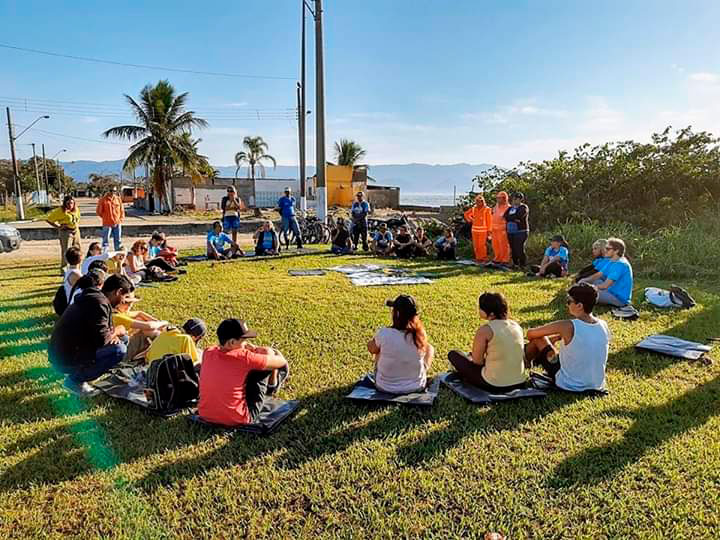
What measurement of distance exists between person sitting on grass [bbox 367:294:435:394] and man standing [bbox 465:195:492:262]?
25.2ft

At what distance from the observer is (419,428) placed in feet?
10.9

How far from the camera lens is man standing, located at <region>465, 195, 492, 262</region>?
1091 centimetres

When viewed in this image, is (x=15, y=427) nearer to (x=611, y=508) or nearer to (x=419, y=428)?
(x=419, y=428)

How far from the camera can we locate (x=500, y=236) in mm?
10547

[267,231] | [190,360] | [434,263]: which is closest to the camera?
[190,360]

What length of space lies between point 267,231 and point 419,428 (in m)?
9.41

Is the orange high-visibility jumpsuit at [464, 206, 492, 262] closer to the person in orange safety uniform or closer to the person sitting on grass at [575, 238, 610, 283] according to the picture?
the person in orange safety uniform

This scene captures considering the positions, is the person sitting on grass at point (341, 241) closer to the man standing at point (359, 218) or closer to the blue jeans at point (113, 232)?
the man standing at point (359, 218)

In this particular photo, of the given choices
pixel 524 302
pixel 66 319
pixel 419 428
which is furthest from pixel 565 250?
pixel 66 319

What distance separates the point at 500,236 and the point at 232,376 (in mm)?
8388

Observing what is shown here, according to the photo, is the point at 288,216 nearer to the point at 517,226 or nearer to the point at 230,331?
the point at 517,226

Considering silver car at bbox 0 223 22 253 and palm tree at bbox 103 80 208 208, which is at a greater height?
palm tree at bbox 103 80 208 208

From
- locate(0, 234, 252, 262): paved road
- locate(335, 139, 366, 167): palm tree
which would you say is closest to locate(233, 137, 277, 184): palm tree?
locate(335, 139, 366, 167): palm tree

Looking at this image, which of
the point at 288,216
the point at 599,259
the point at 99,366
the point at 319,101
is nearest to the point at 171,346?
the point at 99,366
